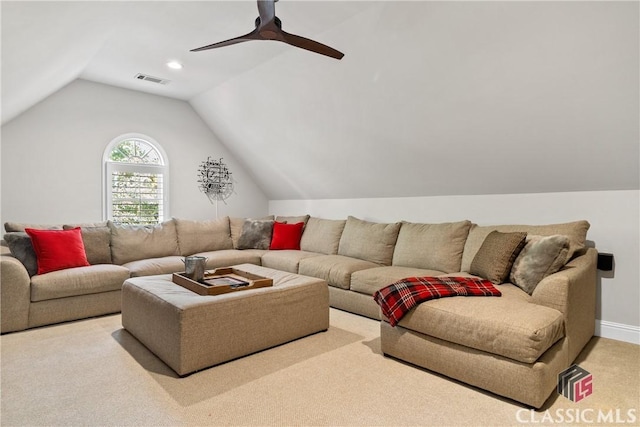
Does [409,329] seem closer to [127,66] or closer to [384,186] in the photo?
[384,186]

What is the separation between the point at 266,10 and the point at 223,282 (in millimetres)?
1954

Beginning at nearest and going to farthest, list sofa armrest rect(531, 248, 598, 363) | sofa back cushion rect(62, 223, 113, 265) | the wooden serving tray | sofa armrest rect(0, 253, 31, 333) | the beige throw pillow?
sofa armrest rect(531, 248, 598, 363) → the wooden serving tray → the beige throw pillow → sofa armrest rect(0, 253, 31, 333) → sofa back cushion rect(62, 223, 113, 265)

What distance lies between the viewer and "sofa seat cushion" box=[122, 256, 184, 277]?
3.81m

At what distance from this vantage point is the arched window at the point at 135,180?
4902mm

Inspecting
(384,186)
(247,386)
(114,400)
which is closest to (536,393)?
(247,386)

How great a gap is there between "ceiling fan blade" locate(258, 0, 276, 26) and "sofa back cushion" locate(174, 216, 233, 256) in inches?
132

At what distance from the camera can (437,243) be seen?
3.69m

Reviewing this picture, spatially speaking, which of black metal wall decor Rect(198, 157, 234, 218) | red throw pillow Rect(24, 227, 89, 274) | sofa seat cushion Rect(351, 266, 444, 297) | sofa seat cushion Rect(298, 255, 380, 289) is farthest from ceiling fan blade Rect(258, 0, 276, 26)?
black metal wall decor Rect(198, 157, 234, 218)

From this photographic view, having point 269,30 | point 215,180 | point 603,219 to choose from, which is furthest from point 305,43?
point 215,180

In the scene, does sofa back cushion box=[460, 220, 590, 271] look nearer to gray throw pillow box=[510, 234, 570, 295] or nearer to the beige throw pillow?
gray throw pillow box=[510, 234, 570, 295]

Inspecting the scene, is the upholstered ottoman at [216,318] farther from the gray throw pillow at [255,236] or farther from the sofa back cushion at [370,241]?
the gray throw pillow at [255,236]

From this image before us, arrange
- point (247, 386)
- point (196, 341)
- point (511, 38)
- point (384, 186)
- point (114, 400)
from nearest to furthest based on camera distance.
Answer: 1. point (114, 400)
2. point (247, 386)
3. point (196, 341)
4. point (511, 38)
5. point (384, 186)

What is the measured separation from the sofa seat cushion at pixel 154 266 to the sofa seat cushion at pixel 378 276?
1.98 m

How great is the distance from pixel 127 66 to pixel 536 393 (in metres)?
4.77
